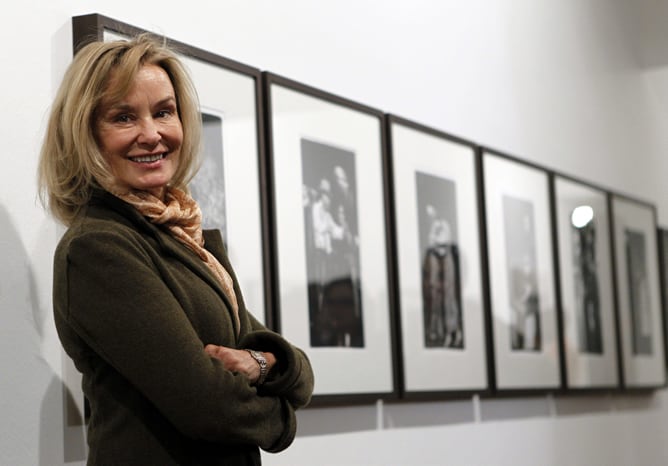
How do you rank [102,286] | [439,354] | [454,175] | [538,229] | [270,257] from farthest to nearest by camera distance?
1. [538,229]
2. [454,175]
3. [439,354]
4. [270,257]
5. [102,286]

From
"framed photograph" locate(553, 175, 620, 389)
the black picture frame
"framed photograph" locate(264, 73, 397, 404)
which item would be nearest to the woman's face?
"framed photograph" locate(264, 73, 397, 404)

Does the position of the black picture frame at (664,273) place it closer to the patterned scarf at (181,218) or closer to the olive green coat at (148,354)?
the patterned scarf at (181,218)

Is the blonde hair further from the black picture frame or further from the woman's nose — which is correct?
the black picture frame

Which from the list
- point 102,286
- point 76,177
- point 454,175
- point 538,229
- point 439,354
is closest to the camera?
point 102,286

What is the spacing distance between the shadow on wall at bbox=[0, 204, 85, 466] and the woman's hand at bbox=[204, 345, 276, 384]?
47 cm

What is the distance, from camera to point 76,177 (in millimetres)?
2191

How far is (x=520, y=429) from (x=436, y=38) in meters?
1.61

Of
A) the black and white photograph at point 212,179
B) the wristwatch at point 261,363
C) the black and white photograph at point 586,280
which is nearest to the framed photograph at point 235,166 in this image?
the black and white photograph at point 212,179

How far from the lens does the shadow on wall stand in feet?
7.79

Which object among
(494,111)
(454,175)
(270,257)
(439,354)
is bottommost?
(439,354)

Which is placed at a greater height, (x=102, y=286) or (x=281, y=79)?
(x=281, y=79)

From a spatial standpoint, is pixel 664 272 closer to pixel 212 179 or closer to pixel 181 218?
pixel 212 179

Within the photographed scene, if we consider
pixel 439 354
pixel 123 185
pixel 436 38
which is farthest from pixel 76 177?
pixel 436 38

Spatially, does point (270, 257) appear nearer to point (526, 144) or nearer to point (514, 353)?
point (514, 353)
